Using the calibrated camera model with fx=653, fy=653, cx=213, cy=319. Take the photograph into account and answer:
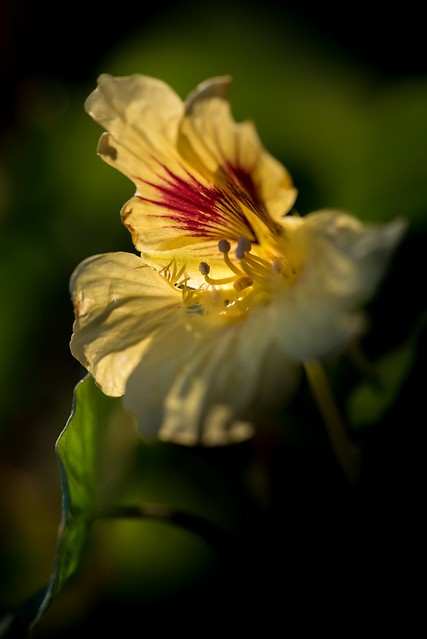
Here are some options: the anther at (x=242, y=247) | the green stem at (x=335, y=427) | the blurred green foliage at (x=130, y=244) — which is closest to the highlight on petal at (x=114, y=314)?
the anther at (x=242, y=247)

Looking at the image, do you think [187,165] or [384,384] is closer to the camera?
[187,165]

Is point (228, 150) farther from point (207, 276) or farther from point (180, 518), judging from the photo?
point (180, 518)

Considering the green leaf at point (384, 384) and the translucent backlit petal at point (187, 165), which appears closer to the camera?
the translucent backlit petal at point (187, 165)

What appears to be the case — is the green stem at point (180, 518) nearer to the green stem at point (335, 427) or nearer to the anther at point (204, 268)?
the green stem at point (335, 427)

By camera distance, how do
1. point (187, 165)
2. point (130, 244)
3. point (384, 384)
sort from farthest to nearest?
point (130, 244), point (384, 384), point (187, 165)

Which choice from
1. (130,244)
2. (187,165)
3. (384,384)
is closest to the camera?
(187,165)

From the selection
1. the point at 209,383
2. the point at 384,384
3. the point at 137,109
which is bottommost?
the point at 384,384

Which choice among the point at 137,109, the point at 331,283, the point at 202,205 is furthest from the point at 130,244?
the point at 331,283

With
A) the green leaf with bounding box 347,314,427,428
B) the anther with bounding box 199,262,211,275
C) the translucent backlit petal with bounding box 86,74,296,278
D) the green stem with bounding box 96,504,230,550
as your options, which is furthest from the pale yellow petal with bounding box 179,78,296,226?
the green stem with bounding box 96,504,230,550
